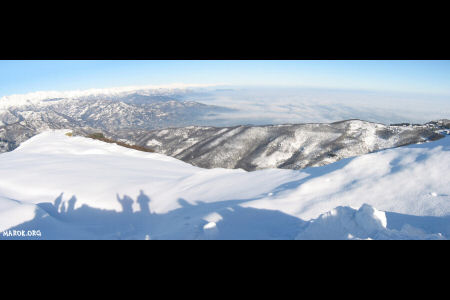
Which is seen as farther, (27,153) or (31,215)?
(27,153)

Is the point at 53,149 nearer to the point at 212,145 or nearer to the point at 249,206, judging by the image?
the point at 249,206

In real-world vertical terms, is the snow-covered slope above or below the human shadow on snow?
below

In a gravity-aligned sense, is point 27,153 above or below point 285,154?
above

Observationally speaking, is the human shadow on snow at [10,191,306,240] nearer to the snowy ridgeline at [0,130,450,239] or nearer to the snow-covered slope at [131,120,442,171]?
the snowy ridgeline at [0,130,450,239]

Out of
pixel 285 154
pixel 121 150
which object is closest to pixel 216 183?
pixel 121 150

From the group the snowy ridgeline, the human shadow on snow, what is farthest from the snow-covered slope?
the human shadow on snow

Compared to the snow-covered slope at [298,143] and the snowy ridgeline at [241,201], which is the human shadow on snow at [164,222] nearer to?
the snowy ridgeline at [241,201]

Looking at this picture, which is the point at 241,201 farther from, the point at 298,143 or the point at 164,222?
the point at 298,143

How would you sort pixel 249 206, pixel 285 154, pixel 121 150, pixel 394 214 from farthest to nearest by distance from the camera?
pixel 285 154 < pixel 121 150 < pixel 249 206 < pixel 394 214

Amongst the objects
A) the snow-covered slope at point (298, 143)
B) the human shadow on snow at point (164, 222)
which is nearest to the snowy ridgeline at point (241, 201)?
the human shadow on snow at point (164, 222)
